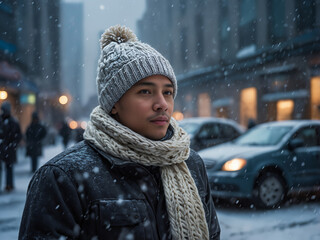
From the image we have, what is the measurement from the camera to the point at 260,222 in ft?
16.3

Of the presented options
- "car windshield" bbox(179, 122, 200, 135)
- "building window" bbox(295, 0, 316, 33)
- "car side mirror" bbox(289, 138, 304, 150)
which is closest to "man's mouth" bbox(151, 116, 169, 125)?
"car side mirror" bbox(289, 138, 304, 150)

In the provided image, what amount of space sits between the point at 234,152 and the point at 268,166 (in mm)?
678

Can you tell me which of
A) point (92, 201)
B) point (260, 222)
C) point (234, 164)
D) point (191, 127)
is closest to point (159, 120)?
point (92, 201)

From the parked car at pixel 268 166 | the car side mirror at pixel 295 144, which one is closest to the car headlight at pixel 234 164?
the parked car at pixel 268 166

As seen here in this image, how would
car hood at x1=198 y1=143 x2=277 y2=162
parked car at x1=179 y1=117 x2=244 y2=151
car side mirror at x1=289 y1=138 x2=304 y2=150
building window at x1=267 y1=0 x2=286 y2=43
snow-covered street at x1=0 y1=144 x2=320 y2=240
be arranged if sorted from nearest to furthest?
snow-covered street at x1=0 y1=144 x2=320 y2=240 < car hood at x1=198 y1=143 x2=277 y2=162 < car side mirror at x1=289 y1=138 x2=304 y2=150 < parked car at x1=179 y1=117 x2=244 y2=151 < building window at x1=267 y1=0 x2=286 y2=43

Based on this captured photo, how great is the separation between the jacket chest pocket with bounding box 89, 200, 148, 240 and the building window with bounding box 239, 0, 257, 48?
2070 centimetres

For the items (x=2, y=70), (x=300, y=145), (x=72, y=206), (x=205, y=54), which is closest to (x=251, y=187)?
(x=300, y=145)

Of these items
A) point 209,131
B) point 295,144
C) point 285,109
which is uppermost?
point 295,144

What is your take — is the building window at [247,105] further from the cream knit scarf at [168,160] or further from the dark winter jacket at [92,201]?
the dark winter jacket at [92,201]

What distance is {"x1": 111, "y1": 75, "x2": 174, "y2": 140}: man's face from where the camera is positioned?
1599 millimetres

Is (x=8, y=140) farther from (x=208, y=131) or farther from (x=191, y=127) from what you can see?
(x=208, y=131)

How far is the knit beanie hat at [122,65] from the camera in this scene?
1619 millimetres

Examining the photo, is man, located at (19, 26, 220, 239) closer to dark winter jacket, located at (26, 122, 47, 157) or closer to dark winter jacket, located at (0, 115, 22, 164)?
dark winter jacket, located at (0, 115, 22, 164)

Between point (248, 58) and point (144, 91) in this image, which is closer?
point (144, 91)
